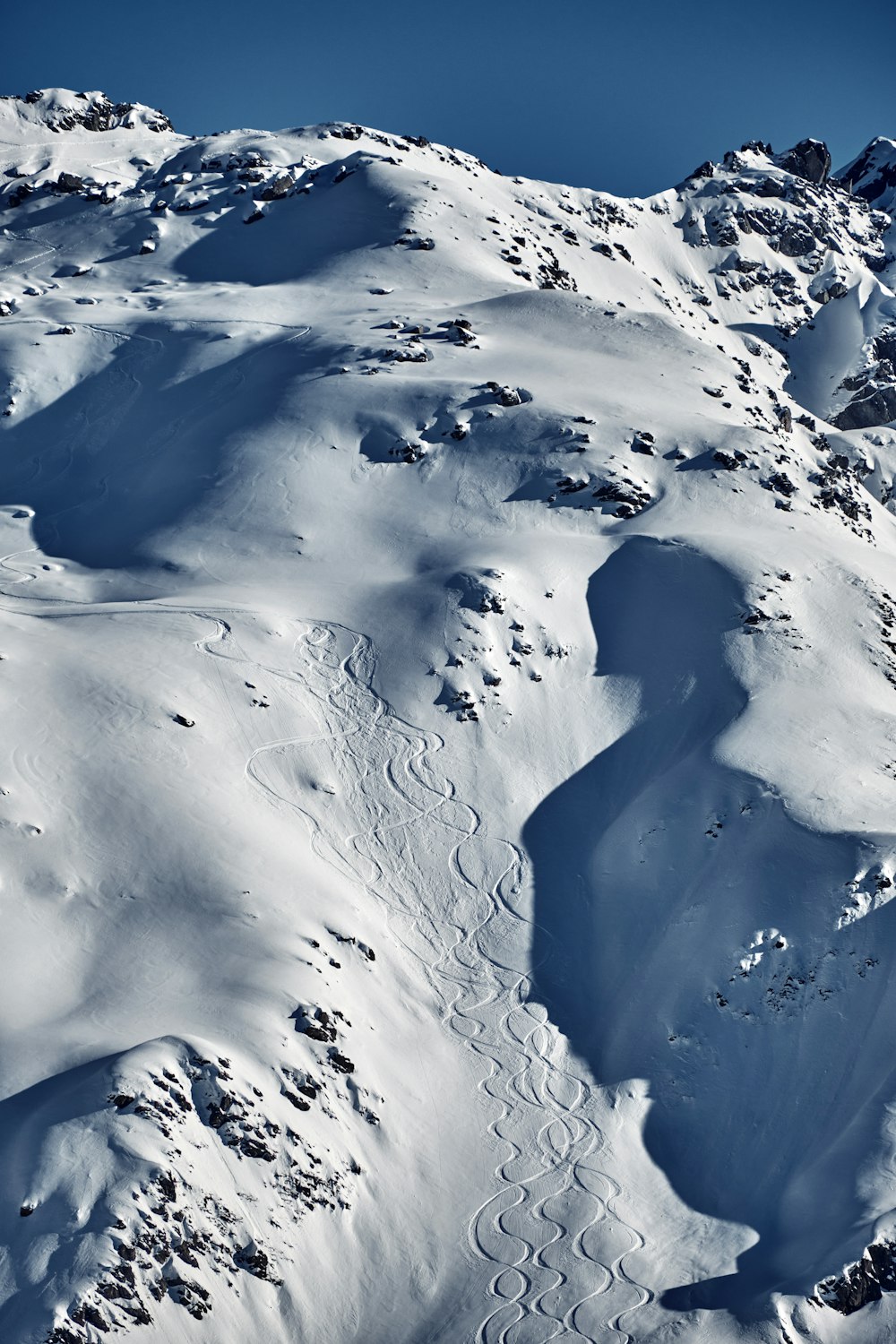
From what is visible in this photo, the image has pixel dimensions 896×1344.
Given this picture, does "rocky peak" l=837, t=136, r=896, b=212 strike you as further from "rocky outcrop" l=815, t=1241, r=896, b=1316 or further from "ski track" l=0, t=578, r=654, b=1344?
"rocky outcrop" l=815, t=1241, r=896, b=1316

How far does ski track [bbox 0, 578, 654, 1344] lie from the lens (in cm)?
2872

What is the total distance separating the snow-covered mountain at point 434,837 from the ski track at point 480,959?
124 mm

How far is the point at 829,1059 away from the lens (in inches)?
1283

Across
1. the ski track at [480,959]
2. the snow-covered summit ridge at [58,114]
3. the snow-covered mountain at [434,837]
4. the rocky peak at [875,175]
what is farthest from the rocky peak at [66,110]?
the rocky peak at [875,175]

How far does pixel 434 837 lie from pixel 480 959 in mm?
4409

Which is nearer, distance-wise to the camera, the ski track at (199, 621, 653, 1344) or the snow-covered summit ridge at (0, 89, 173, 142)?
the ski track at (199, 621, 653, 1344)

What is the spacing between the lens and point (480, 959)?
118 feet

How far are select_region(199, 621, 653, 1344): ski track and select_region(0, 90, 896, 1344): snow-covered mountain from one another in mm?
120

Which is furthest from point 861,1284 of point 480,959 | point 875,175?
point 875,175

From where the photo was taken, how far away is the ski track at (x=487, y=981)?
94.1ft

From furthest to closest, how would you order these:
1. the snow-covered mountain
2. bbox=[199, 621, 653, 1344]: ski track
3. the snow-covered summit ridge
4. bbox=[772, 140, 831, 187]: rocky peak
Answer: bbox=[772, 140, 831, 187]: rocky peak → the snow-covered summit ridge → bbox=[199, 621, 653, 1344]: ski track → the snow-covered mountain

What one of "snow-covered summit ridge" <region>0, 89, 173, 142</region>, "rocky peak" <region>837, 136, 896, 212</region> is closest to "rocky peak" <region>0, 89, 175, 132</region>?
"snow-covered summit ridge" <region>0, 89, 173, 142</region>

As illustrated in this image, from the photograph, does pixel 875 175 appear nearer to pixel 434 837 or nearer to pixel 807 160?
pixel 807 160

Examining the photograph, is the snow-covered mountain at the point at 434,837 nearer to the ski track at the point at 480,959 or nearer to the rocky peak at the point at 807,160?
the ski track at the point at 480,959
